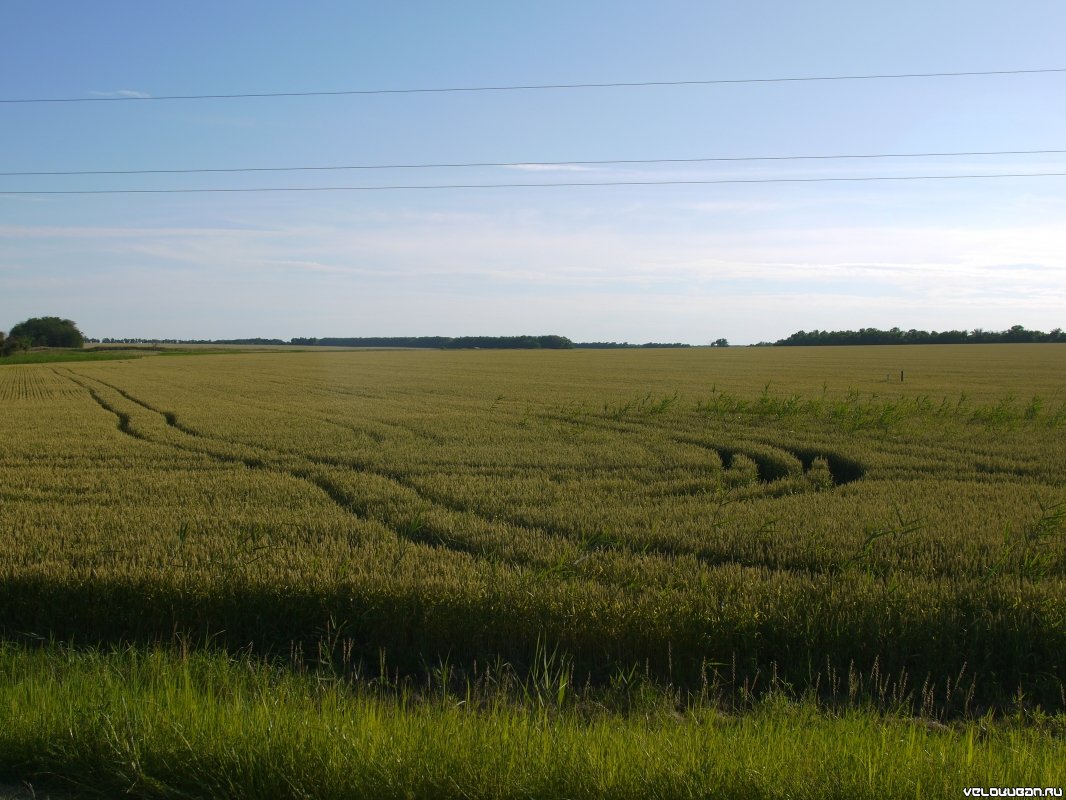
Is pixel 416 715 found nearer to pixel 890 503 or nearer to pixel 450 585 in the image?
pixel 450 585

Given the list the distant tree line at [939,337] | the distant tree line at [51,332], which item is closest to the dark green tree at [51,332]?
the distant tree line at [51,332]

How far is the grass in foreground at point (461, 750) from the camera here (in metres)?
3.66

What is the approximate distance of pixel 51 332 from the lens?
136 meters

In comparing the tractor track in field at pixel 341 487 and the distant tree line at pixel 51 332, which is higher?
the distant tree line at pixel 51 332

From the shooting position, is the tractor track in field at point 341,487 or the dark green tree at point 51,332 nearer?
the tractor track in field at point 341,487

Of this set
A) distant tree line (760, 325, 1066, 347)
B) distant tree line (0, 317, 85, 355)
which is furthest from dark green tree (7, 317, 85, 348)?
distant tree line (760, 325, 1066, 347)

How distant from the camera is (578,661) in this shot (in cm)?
594

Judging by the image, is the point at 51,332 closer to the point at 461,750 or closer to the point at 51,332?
the point at 51,332

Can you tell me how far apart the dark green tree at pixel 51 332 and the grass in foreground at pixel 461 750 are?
15199 cm

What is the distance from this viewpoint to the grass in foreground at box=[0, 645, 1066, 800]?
3656 mm

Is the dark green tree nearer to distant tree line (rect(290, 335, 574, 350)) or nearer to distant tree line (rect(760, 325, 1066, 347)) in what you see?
distant tree line (rect(290, 335, 574, 350))

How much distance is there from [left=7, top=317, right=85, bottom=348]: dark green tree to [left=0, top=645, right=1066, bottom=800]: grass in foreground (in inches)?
5984

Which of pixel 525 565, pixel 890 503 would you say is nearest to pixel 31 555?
pixel 525 565

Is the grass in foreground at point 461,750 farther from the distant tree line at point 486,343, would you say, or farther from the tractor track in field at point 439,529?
the distant tree line at point 486,343
